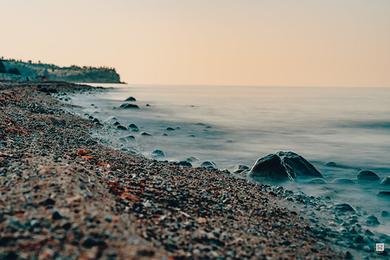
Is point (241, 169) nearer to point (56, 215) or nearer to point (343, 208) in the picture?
point (343, 208)

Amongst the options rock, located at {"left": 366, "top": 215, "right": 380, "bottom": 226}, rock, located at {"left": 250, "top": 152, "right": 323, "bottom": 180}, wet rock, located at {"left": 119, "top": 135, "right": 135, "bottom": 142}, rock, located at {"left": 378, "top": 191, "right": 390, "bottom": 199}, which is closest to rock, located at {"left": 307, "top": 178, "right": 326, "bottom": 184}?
rock, located at {"left": 250, "top": 152, "right": 323, "bottom": 180}

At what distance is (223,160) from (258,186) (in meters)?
5.11

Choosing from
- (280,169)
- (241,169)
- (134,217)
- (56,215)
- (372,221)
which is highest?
(56,215)

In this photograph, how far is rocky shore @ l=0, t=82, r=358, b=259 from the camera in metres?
4.62

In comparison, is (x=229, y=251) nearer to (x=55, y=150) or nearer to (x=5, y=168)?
(x=5, y=168)

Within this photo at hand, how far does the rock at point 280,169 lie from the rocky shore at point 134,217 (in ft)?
7.87

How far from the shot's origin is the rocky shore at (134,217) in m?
4.62

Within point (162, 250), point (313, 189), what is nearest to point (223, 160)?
point (313, 189)

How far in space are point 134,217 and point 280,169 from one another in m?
7.89

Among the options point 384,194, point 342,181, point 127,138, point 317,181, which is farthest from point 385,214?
point 127,138

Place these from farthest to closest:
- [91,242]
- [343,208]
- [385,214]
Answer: [343,208] → [385,214] → [91,242]

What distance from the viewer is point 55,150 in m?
11.7

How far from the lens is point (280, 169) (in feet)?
42.2

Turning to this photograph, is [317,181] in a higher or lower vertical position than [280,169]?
lower
